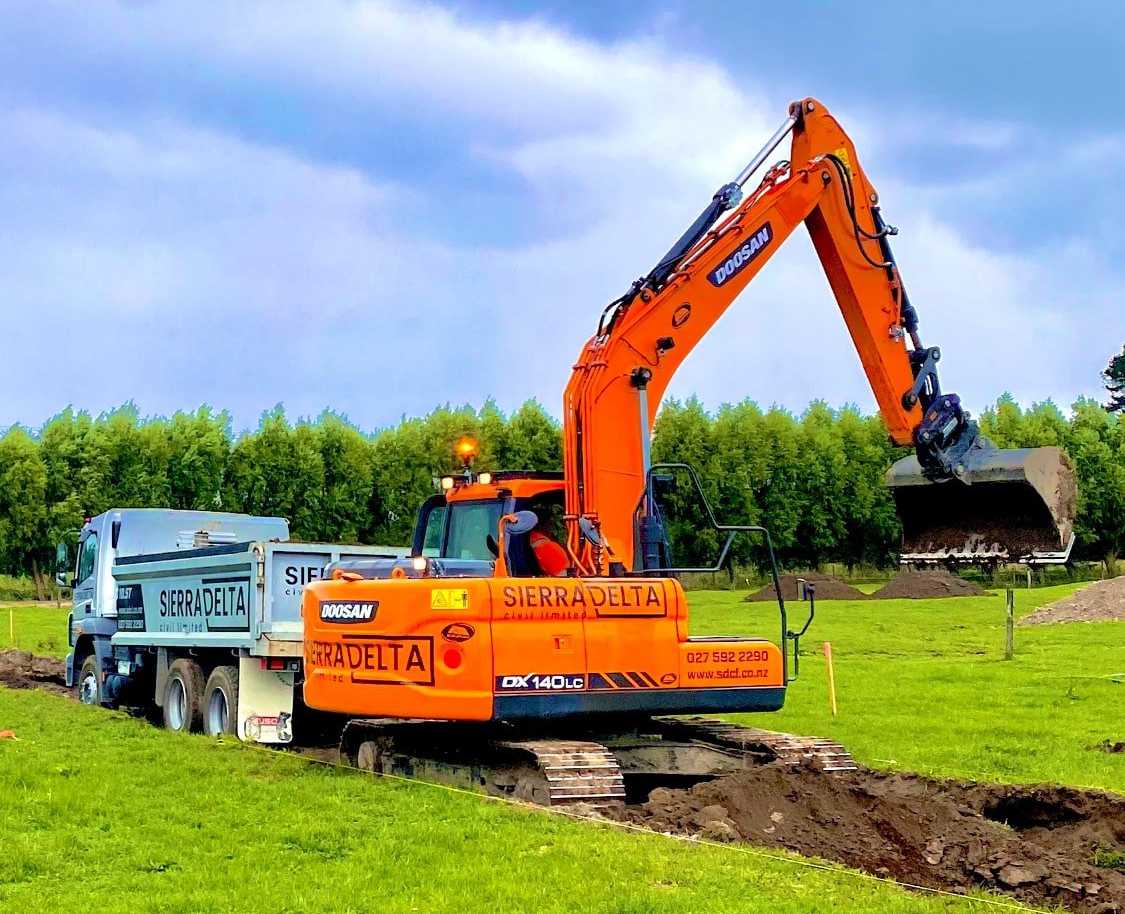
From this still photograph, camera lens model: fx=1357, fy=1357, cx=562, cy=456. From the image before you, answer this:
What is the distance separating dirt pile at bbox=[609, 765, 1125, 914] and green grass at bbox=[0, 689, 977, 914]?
3.03ft

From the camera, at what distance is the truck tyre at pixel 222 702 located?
1650 cm

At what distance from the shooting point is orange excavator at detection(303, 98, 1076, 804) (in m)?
11.0

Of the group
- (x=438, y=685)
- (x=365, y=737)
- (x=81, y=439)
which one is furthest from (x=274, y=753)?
(x=81, y=439)

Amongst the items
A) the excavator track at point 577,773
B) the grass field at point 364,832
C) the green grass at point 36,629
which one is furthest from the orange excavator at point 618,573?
the green grass at point 36,629

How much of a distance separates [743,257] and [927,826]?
5.92 metres

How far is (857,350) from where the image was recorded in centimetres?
1488

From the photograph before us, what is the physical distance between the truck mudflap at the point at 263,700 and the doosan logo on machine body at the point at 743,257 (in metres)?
7.11

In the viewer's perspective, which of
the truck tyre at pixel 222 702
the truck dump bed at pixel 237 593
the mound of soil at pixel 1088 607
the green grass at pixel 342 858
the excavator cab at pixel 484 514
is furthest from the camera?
the mound of soil at pixel 1088 607

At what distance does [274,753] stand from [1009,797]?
7476 mm

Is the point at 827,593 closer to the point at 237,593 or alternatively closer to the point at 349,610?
the point at 237,593

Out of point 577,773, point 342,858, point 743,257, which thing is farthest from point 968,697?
point 342,858

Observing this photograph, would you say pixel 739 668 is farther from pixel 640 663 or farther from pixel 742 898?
pixel 742 898

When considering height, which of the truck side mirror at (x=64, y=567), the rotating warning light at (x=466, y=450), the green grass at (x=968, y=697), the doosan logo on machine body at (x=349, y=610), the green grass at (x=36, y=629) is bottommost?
the green grass at (x=968, y=697)

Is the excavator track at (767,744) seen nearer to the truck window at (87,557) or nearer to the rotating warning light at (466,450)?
the rotating warning light at (466,450)
